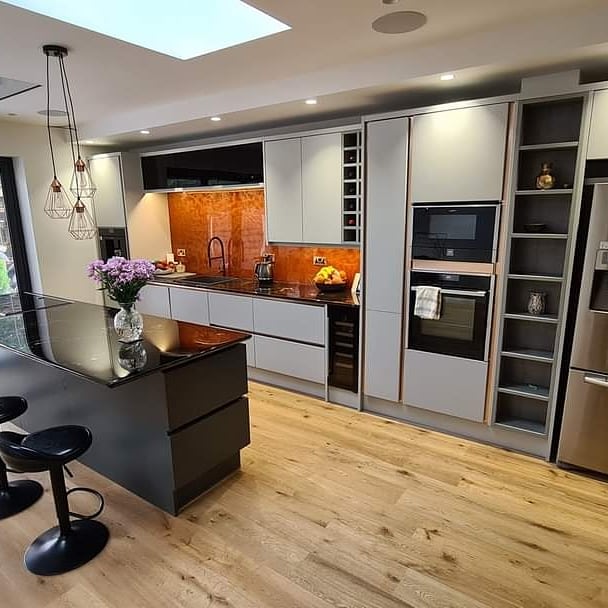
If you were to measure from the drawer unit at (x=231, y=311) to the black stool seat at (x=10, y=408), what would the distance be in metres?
2.01

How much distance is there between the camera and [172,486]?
234cm

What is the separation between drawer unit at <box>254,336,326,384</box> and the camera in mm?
3812

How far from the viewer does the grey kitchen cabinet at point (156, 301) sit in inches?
192

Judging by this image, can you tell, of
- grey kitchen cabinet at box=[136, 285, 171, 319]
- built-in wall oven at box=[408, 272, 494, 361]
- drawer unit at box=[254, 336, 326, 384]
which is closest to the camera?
built-in wall oven at box=[408, 272, 494, 361]

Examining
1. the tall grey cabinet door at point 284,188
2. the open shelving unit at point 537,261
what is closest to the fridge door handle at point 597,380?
the open shelving unit at point 537,261

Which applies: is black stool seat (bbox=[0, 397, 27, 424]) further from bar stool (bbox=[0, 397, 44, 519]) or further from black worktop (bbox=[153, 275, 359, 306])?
black worktop (bbox=[153, 275, 359, 306])

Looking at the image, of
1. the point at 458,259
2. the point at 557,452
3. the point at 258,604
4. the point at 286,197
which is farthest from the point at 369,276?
the point at 258,604

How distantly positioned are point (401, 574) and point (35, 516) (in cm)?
203

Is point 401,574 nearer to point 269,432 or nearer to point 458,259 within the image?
point 269,432

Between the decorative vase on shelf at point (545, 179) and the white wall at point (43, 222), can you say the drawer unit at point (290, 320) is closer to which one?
the decorative vase on shelf at point (545, 179)

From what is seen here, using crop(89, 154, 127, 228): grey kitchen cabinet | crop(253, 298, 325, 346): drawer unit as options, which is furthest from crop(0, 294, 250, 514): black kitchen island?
crop(89, 154, 127, 228): grey kitchen cabinet

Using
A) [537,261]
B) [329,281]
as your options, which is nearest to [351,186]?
[329,281]

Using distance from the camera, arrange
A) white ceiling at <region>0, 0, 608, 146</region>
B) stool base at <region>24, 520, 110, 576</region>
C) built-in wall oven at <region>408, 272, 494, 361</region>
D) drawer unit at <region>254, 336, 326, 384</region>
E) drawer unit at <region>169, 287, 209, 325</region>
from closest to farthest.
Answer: stool base at <region>24, 520, 110, 576</region> < white ceiling at <region>0, 0, 608, 146</region> < built-in wall oven at <region>408, 272, 494, 361</region> < drawer unit at <region>254, 336, 326, 384</region> < drawer unit at <region>169, 287, 209, 325</region>

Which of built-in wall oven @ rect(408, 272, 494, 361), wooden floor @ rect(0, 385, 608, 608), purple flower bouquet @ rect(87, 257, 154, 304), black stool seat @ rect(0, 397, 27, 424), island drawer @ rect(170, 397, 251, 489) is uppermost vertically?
purple flower bouquet @ rect(87, 257, 154, 304)
